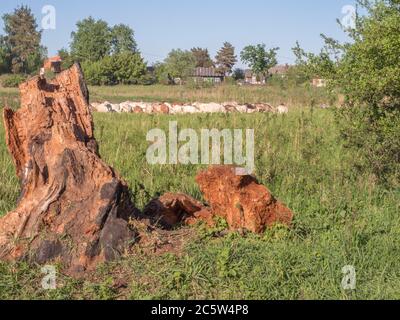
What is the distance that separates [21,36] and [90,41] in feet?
30.3

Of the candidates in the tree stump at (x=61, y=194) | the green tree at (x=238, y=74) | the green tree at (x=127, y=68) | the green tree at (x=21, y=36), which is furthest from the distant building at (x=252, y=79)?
the tree stump at (x=61, y=194)

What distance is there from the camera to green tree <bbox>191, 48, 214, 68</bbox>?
100856mm

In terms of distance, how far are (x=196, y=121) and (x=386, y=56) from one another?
23.4ft

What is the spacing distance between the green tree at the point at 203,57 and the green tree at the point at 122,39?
21.1 metres

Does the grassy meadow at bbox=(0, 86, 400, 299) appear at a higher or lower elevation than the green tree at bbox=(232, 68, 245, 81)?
lower

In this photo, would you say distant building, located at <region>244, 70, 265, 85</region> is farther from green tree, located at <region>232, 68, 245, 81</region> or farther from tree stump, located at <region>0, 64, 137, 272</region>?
tree stump, located at <region>0, 64, 137, 272</region>

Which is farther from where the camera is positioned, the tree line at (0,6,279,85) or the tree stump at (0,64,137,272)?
the tree line at (0,6,279,85)

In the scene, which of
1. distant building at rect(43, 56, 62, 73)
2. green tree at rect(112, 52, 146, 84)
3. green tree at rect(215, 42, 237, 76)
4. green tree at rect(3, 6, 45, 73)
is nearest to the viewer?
distant building at rect(43, 56, 62, 73)

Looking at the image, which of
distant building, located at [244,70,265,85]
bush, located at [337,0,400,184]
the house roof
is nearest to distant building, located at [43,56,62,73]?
bush, located at [337,0,400,184]

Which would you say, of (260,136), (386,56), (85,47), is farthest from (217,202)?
(85,47)

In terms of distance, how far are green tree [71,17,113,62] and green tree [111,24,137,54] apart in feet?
12.4

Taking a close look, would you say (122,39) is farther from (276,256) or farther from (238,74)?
(276,256)

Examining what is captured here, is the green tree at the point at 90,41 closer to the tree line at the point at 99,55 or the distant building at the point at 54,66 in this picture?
the tree line at the point at 99,55

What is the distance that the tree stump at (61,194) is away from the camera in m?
4.80
